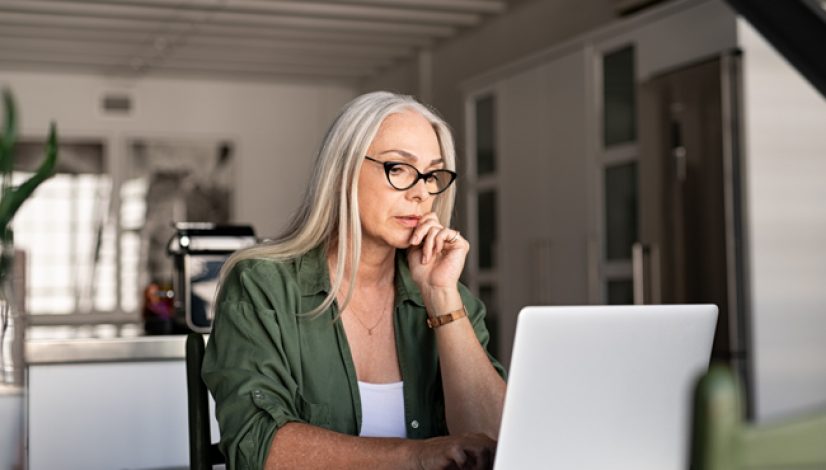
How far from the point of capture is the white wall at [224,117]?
10195 mm

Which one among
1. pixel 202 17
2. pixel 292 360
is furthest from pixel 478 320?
pixel 202 17

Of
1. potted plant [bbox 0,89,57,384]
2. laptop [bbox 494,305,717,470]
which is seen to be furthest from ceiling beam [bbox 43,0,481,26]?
laptop [bbox 494,305,717,470]

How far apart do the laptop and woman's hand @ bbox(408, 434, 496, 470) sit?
20cm

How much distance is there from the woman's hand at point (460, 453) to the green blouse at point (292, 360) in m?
0.27

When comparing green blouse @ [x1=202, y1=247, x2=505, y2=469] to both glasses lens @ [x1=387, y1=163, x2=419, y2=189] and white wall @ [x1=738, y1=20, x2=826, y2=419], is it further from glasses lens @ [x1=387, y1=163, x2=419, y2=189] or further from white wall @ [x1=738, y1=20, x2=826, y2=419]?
white wall @ [x1=738, y1=20, x2=826, y2=419]

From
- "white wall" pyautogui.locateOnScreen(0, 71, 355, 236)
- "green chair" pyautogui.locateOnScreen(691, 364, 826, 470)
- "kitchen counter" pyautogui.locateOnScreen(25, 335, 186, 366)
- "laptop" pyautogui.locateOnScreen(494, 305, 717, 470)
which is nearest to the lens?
"green chair" pyautogui.locateOnScreen(691, 364, 826, 470)

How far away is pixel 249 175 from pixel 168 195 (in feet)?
2.65

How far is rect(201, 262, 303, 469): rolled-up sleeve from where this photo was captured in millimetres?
1750

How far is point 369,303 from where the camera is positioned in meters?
2.10

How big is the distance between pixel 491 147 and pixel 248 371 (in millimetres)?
5124

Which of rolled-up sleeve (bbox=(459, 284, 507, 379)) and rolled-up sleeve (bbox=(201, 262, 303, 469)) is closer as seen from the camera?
rolled-up sleeve (bbox=(201, 262, 303, 469))

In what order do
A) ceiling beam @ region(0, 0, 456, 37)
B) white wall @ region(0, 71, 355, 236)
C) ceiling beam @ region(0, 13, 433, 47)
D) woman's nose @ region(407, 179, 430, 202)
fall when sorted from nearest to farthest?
1. woman's nose @ region(407, 179, 430, 202)
2. ceiling beam @ region(0, 0, 456, 37)
3. ceiling beam @ region(0, 13, 433, 47)
4. white wall @ region(0, 71, 355, 236)

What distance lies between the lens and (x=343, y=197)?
2002 mm

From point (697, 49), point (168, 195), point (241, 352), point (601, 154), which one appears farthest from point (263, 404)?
point (168, 195)
